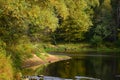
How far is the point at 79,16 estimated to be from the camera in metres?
19.2

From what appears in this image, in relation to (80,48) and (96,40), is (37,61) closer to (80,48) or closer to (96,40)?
(80,48)

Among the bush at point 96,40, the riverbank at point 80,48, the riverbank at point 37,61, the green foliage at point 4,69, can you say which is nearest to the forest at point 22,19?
the green foliage at point 4,69

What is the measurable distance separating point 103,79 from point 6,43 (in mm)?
9599

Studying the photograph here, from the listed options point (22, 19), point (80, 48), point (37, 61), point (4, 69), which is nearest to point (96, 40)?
point (80, 48)

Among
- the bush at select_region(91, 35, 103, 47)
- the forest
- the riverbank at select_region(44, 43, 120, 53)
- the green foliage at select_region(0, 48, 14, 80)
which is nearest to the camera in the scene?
the forest

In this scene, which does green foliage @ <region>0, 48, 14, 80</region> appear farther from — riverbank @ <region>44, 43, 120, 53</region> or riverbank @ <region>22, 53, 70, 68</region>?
riverbank @ <region>44, 43, 120, 53</region>

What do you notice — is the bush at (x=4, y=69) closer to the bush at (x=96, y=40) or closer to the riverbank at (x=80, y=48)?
the riverbank at (x=80, y=48)

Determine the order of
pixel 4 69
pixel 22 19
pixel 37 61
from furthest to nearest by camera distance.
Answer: pixel 37 61 → pixel 22 19 → pixel 4 69

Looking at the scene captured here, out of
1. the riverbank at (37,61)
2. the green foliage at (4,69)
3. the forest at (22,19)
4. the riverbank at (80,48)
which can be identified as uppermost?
the forest at (22,19)

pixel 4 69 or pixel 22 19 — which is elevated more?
pixel 22 19

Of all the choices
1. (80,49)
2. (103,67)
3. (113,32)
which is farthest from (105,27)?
(103,67)

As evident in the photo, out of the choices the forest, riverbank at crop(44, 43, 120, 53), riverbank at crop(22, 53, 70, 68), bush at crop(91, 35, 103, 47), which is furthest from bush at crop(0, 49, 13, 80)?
bush at crop(91, 35, 103, 47)

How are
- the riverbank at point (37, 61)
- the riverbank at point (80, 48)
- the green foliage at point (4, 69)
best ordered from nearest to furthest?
1. the green foliage at point (4, 69)
2. the riverbank at point (37, 61)
3. the riverbank at point (80, 48)

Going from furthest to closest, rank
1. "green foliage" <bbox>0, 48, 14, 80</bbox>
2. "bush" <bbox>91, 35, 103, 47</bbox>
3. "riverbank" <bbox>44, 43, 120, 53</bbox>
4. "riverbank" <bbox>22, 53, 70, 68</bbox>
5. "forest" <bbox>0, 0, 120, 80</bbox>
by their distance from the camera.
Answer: "bush" <bbox>91, 35, 103, 47</bbox>, "riverbank" <bbox>44, 43, 120, 53</bbox>, "riverbank" <bbox>22, 53, 70, 68</bbox>, "green foliage" <bbox>0, 48, 14, 80</bbox>, "forest" <bbox>0, 0, 120, 80</bbox>
